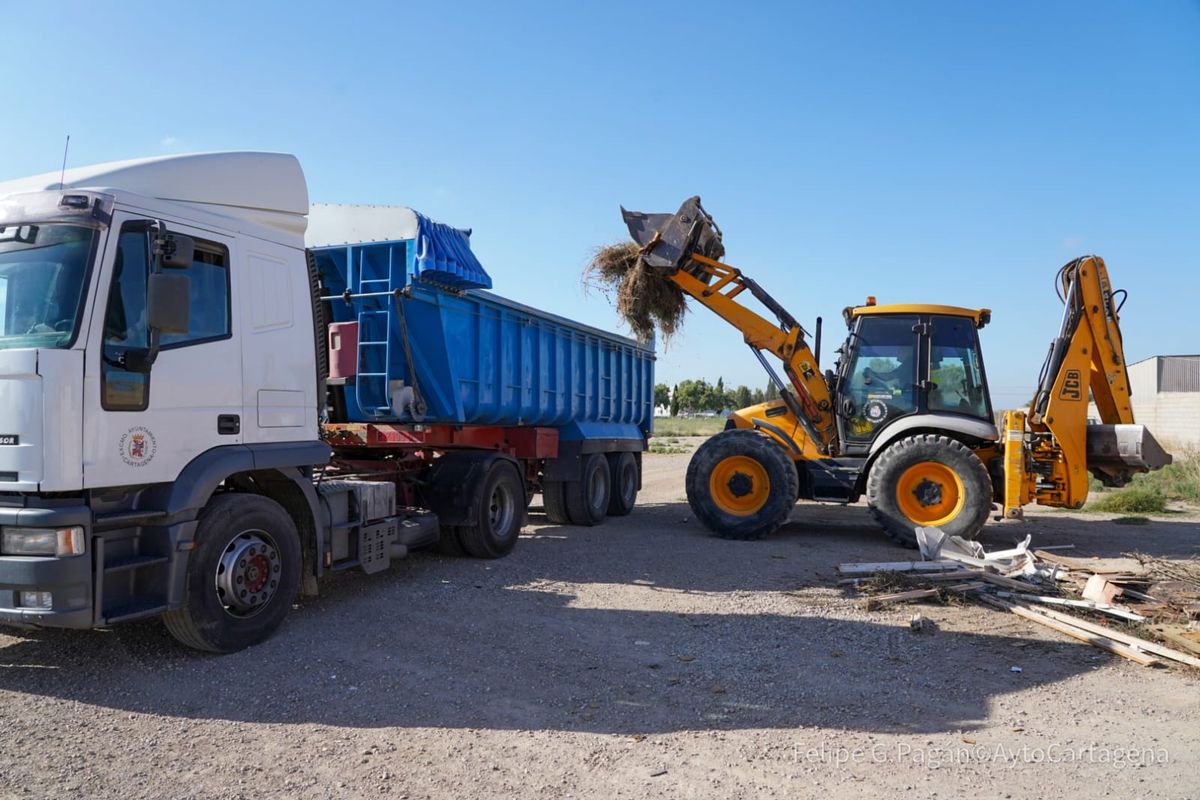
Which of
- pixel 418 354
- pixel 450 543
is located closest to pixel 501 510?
pixel 450 543

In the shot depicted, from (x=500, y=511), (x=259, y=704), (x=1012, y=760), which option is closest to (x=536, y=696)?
(x=259, y=704)

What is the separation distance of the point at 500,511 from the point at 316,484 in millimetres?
2931

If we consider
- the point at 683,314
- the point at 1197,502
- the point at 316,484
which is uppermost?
the point at 683,314

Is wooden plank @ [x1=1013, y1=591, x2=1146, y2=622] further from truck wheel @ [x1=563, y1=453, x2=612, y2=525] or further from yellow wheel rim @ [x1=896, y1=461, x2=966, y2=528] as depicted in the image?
truck wheel @ [x1=563, y1=453, x2=612, y2=525]

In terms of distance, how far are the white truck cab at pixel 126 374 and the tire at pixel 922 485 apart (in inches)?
276

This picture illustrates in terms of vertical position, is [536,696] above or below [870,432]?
below

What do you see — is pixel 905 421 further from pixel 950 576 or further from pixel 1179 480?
pixel 1179 480

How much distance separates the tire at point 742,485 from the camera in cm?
1045

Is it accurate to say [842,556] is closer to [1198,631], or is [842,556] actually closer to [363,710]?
[1198,631]

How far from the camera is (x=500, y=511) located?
9242mm

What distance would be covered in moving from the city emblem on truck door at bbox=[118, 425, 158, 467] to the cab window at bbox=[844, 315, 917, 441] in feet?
26.9

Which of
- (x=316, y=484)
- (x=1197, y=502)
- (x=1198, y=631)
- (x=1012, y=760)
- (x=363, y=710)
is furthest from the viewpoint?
(x=1197, y=502)

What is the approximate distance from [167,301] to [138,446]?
90 cm

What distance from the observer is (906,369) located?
10.5 m
